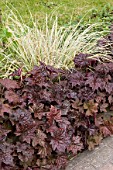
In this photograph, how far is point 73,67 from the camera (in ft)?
11.2

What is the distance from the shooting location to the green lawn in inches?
214

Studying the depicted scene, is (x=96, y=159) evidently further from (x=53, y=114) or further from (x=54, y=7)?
(x=54, y=7)

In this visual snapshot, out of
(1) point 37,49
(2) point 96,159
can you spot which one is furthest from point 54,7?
(2) point 96,159

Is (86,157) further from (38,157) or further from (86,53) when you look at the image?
(86,53)

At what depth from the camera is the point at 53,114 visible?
9.48 feet

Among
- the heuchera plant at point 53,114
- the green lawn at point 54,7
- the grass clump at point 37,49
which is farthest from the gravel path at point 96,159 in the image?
the green lawn at point 54,7

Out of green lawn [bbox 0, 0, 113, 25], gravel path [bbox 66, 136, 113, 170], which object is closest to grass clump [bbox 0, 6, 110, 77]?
gravel path [bbox 66, 136, 113, 170]

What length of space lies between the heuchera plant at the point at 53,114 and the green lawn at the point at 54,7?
2184mm

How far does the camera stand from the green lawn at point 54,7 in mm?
5438

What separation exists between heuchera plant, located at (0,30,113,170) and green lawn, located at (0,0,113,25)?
2184mm

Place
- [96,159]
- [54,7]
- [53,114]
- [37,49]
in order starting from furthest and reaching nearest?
[54,7], [37,49], [96,159], [53,114]

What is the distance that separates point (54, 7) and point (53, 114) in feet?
10.4

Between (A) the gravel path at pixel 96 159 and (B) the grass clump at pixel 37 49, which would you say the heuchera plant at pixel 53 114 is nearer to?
(A) the gravel path at pixel 96 159

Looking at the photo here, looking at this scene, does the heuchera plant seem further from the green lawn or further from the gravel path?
the green lawn
